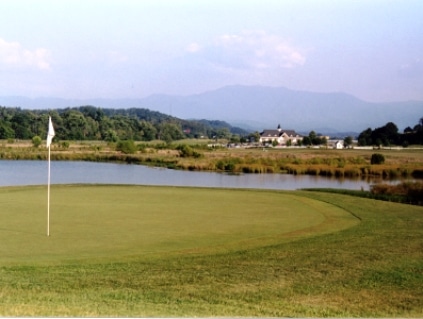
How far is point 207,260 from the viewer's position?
9.89m

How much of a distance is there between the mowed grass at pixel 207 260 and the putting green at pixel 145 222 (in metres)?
0.03

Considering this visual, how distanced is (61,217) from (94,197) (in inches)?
205

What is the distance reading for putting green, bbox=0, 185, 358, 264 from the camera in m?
10.7

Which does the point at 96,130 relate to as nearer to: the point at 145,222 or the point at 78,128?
the point at 78,128

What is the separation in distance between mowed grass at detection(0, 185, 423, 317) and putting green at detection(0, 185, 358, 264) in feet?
0.11

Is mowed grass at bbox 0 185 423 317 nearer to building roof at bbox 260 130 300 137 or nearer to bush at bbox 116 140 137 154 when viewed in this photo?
bush at bbox 116 140 137 154

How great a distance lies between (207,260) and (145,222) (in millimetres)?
4350

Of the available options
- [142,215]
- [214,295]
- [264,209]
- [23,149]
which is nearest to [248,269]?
[214,295]

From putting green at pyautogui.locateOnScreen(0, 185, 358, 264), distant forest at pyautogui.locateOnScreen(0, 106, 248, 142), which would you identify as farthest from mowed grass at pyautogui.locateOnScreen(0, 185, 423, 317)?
distant forest at pyautogui.locateOnScreen(0, 106, 248, 142)

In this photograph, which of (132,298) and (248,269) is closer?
(132,298)

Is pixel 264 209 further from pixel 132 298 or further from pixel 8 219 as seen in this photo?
pixel 132 298

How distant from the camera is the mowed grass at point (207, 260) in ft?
23.2

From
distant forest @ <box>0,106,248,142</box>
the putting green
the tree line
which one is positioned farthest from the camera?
the tree line

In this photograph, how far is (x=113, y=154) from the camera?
215 ft
